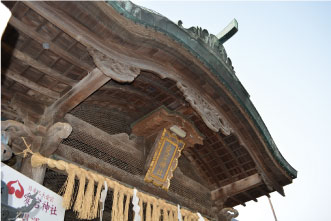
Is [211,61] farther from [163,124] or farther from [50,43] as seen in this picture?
[50,43]

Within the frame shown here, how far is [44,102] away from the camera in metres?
4.78

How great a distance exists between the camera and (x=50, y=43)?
156 inches

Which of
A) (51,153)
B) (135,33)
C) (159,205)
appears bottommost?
(159,205)

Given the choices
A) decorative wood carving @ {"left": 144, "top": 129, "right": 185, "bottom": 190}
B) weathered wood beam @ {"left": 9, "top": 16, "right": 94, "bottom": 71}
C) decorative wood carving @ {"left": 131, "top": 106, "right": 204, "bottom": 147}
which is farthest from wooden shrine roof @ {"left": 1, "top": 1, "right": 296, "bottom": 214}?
decorative wood carving @ {"left": 144, "top": 129, "right": 185, "bottom": 190}

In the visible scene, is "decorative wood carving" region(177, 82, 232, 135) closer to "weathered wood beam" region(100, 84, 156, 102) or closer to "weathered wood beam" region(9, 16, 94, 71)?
"weathered wood beam" region(100, 84, 156, 102)

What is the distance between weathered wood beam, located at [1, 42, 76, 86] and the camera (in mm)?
4008

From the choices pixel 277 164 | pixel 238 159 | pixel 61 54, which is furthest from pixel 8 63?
pixel 277 164

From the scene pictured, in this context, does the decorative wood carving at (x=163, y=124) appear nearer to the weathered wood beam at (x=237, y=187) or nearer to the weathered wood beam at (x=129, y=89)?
the weathered wood beam at (x=129, y=89)

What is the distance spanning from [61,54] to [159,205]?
3.21 metres

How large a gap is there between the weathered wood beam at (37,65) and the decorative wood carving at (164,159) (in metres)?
2.20

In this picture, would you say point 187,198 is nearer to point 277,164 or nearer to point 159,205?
point 159,205

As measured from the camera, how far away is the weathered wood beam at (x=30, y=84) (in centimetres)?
428

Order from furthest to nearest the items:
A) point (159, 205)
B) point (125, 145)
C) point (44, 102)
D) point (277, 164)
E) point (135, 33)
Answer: point (277, 164) → point (125, 145) → point (159, 205) → point (44, 102) → point (135, 33)

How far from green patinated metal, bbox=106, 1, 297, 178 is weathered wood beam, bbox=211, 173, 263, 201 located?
69 cm
